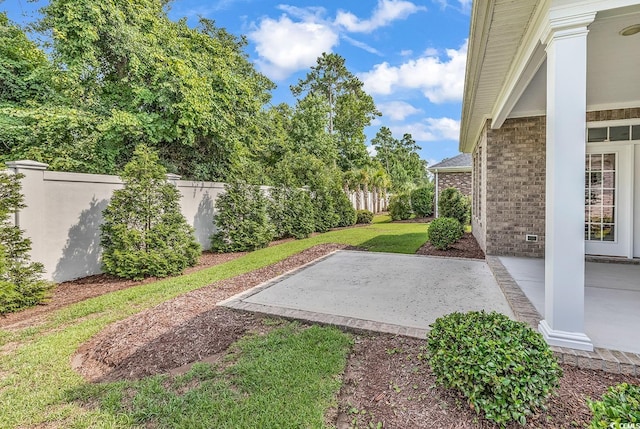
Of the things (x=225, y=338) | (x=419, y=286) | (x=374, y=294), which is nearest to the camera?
(x=225, y=338)

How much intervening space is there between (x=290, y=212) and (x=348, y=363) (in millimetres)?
9106

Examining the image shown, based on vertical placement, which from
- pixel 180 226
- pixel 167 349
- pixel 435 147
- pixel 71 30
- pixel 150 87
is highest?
pixel 435 147

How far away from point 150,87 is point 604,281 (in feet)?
37.7

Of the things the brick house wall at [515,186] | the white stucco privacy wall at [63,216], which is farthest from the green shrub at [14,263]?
the brick house wall at [515,186]

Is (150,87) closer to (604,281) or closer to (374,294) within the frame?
(374,294)

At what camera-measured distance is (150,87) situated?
8.97m

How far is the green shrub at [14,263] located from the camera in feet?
14.4

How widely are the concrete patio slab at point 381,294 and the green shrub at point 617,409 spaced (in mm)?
1928

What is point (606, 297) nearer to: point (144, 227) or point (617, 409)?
point (617, 409)

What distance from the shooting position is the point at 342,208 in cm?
1587

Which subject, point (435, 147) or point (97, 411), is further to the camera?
point (435, 147)

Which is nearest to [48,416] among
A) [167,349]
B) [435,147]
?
[167,349]

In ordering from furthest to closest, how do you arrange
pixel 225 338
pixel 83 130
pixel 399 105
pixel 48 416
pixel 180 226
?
pixel 399 105, pixel 83 130, pixel 180 226, pixel 225 338, pixel 48 416

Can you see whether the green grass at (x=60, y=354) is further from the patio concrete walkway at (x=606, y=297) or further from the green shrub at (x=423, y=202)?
the green shrub at (x=423, y=202)
